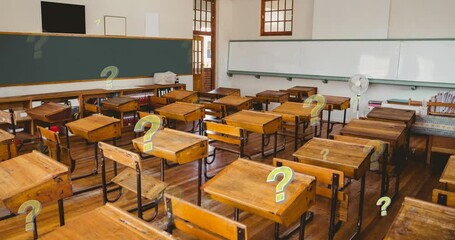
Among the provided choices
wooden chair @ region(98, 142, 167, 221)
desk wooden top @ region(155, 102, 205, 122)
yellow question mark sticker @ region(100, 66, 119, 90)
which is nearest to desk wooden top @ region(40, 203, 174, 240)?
wooden chair @ region(98, 142, 167, 221)

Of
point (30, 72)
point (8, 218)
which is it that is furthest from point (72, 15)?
point (8, 218)

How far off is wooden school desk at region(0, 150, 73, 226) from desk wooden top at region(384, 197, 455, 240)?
1963mm

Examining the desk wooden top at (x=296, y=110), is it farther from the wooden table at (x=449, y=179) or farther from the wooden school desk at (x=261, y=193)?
the wooden school desk at (x=261, y=193)

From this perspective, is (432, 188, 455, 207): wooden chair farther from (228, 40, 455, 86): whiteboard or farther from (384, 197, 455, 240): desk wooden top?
(228, 40, 455, 86): whiteboard

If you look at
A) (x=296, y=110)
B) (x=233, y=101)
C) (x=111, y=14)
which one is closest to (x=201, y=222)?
(x=296, y=110)

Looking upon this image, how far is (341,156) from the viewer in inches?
125

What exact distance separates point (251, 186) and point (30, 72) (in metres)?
5.32

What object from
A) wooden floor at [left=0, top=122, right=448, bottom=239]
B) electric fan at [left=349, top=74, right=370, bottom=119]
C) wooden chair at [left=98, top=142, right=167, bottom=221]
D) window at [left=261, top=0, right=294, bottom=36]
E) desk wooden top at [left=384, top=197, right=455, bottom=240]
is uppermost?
window at [left=261, top=0, right=294, bottom=36]

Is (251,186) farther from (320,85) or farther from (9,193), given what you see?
(320,85)

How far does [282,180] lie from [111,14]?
615 centimetres

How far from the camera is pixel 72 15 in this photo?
6809mm

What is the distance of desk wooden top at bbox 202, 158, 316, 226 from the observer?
2217 mm

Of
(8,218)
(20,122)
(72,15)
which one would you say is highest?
(72,15)

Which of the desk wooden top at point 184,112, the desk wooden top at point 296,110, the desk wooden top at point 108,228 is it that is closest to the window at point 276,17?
the desk wooden top at point 296,110
